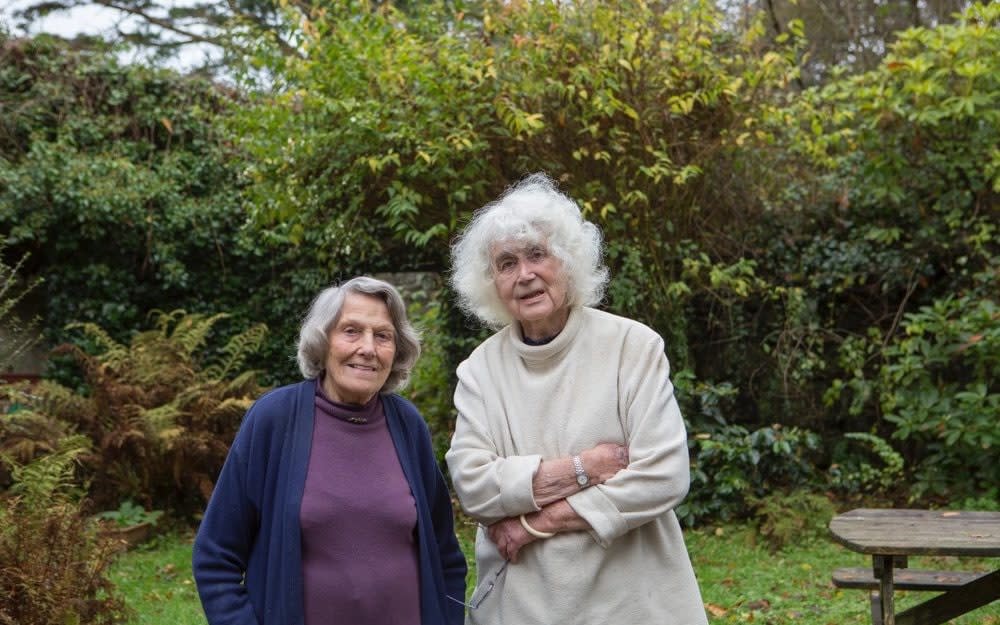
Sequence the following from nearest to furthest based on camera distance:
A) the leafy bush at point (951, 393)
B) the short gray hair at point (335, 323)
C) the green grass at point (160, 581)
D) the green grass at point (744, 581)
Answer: the short gray hair at point (335, 323), the green grass at point (744, 581), the green grass at point (160, 581), the leafy bush at point (951, 393)

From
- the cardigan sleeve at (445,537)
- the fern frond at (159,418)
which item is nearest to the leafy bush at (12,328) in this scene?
the fern frond at (159,418)

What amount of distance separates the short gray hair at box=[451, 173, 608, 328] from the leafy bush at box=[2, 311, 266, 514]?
484cm

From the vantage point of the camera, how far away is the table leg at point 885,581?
3.49m

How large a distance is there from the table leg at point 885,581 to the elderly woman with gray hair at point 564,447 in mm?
1412

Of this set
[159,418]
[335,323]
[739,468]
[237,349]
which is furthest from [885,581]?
[237,349]

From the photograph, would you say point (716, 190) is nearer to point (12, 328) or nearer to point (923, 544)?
point (923, 544)

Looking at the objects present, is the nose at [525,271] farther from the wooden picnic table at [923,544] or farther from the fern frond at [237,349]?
the fern frond at [237,349]

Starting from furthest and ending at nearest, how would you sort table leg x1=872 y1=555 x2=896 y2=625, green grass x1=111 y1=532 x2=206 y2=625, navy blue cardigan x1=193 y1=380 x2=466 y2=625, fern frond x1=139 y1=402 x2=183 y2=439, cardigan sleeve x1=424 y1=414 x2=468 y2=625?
fern frond x1=139 y1=402 x2=183 y2=439 → green grass x1=111 y1=532 x2=206 y2=625 → table leg x1=872 y1=555 x2=896 y2=625 → cardigan sleeve x1=424 y1=414 x2=468 y2=625 → navy blue cardigan x1=193 y1=380 x2=466 y2=625

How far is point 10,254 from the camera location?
9344mm

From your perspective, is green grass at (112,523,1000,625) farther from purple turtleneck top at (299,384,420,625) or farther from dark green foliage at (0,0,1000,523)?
purple turtleneck top at (299,384,420,625)

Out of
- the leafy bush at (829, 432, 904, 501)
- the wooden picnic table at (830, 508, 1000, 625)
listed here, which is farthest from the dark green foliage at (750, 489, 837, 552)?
the wooden picnic table at (830, 508, 1000, 625)

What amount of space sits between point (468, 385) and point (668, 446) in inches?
21.8

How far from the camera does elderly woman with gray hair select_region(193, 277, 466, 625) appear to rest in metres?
2.22

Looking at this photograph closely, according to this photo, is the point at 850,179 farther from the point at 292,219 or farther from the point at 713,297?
the point at 292,219
